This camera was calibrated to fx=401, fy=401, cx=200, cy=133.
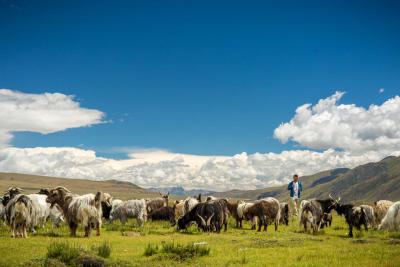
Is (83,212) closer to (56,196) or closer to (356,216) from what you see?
(56,196)

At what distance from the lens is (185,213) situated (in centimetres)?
2842

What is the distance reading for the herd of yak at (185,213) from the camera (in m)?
21.7

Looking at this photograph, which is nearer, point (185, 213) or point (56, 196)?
Answer: point (56, 196)

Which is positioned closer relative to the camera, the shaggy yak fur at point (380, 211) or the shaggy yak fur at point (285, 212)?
the shaggy yak fur at point (380, 211)

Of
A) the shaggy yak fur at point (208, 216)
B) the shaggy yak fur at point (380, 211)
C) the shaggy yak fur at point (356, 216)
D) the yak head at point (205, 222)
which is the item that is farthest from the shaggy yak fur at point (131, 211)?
the shaggy yak fur at point (380, 211)

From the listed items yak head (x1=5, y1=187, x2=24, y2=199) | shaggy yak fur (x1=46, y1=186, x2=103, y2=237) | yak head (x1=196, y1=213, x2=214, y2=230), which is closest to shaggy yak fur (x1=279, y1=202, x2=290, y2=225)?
yak head (x1=196, y1=213, x2=214, y2=230)

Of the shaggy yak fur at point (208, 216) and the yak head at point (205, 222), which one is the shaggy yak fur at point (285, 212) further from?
the yak head at point (205, 222)

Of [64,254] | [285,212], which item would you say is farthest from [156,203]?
[64,254]

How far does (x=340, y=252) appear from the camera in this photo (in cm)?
1525

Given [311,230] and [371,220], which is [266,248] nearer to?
[311,230]

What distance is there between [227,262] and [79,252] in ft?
16.4

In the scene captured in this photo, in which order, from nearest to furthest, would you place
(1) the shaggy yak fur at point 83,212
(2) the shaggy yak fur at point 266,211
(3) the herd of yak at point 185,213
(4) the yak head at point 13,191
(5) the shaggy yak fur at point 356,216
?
(3) the herd of yak at point 185,213 → (1) the shaggy yak fur at point 83,212 → (5) the shaggy yak fur at point 356,216 → (4) the yak head at point 13,191 → (2) the shaggy yak fur at point 266,211

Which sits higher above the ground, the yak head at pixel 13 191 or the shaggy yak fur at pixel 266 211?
the yak head at pixel 13 191

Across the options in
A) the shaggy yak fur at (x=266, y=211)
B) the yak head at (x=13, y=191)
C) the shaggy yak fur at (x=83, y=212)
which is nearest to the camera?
the shaggy yak fur at (x=83, y=212)
